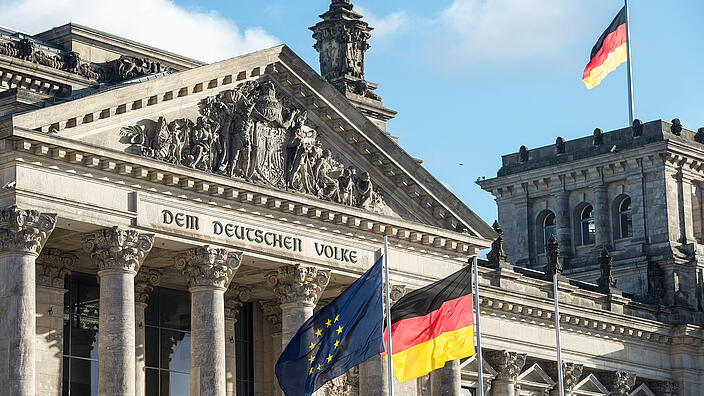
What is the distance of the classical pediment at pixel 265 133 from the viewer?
46375 millimetres

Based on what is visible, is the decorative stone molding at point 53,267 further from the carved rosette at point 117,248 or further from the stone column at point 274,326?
the stone column at point 274,326

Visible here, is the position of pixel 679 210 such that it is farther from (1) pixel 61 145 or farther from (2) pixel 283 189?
(1) pixel 61 145

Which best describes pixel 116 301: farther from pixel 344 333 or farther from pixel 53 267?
pixel 344 333

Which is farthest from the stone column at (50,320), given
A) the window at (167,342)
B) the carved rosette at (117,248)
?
the window at (167,342)

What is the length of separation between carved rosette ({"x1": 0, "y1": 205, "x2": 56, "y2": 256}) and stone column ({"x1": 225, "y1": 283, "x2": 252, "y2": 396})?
11.3 m

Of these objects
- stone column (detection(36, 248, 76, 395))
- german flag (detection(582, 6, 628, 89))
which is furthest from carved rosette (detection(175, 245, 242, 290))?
german flag (detection(582, 6, 628, 89))

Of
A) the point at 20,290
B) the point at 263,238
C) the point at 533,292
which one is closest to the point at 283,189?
the point at 263,238

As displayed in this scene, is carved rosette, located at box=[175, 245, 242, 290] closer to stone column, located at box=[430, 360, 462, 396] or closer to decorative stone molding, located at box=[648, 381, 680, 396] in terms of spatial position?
stone column, located at box=[430, 360, 462, 396]

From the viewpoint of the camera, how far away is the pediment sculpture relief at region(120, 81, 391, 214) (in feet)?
156

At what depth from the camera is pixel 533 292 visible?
→ 221 ft

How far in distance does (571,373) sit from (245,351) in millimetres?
16952

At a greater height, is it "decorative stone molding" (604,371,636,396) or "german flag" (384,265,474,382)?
"decorative stone molding" (604,371,636,396)

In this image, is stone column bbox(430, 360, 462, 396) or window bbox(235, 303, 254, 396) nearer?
window bbox(235, 303, 254, 396)

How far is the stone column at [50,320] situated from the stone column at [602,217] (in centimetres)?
3632
